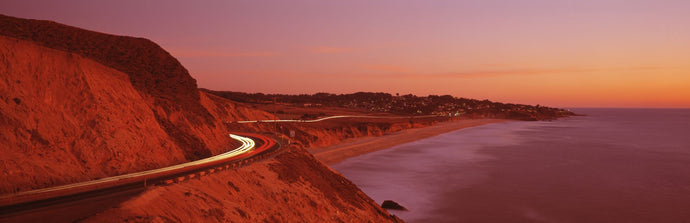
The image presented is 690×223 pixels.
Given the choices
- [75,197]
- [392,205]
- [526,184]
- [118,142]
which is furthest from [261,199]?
[526,184]

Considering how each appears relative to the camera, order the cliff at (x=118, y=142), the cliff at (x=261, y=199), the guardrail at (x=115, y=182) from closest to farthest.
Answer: the cliff at (x=261, y=199), the guardrail at (x=115, y=182), the cliff at (x=118, y=142)

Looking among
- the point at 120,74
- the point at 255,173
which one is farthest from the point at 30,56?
the point at 255,173

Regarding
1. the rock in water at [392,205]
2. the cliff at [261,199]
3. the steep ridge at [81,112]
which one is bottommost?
the rock in water at [392,205]

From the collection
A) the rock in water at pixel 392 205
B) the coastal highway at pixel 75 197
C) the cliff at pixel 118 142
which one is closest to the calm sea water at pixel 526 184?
the rock in water at pixel 392 205

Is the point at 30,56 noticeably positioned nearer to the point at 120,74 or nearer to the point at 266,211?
the point at 120,74

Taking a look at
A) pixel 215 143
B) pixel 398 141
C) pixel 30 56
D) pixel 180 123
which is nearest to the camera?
pixel 30 56

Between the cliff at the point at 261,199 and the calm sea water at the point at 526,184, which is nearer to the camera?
the cliff at the point at 261,199

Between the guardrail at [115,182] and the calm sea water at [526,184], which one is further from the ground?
the guardrail at [115,182]

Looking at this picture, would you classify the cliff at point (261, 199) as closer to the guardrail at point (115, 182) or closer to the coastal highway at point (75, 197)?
the guardrail at point (115, 182)

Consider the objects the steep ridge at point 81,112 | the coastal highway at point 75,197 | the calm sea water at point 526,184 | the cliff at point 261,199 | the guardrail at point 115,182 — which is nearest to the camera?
the coastal highway at point 75,197

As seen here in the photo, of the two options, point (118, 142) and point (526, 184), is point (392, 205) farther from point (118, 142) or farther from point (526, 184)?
point (118, 142)

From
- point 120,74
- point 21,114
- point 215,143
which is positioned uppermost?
point 120,74
